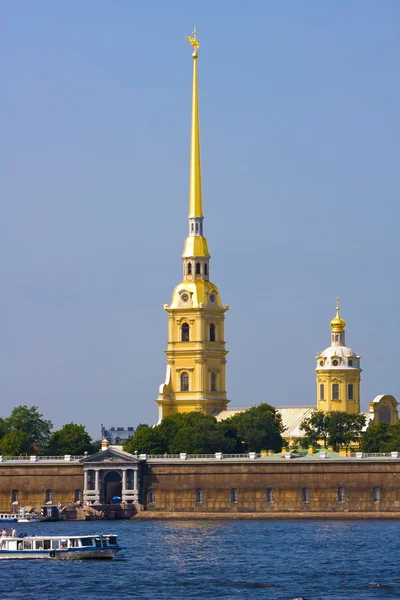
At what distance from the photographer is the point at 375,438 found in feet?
469

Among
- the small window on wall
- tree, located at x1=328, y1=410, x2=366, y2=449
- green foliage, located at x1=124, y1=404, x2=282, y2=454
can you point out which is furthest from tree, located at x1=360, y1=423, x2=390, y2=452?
the small window on wall

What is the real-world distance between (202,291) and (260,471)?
115 feet

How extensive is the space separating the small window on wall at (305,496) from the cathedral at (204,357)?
31.7 metres

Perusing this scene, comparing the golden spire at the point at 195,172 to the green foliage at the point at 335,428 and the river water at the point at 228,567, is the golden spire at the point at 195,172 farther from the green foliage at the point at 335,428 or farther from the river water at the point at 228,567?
the river water at the point at 228,567

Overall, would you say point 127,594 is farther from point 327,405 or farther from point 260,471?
point 327,405

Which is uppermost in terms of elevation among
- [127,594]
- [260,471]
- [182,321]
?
[182,321]

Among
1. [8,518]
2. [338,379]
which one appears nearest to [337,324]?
[338,379]

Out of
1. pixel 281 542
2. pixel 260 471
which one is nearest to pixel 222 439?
pixel 260 471

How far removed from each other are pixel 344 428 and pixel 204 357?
1725 cm

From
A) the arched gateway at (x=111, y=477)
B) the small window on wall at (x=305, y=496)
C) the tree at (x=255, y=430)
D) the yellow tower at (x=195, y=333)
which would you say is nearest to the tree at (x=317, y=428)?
the tree at (x=255, y=430)

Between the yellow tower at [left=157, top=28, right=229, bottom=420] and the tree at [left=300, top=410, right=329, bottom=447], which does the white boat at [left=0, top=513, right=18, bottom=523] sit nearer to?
the tree at [left=300, top=410, right=329, bottom=447]

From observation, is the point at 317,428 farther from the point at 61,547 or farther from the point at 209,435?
the point at 61,547

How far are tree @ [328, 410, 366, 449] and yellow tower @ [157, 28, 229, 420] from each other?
14.6 meters

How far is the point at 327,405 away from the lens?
16125 centimetres
